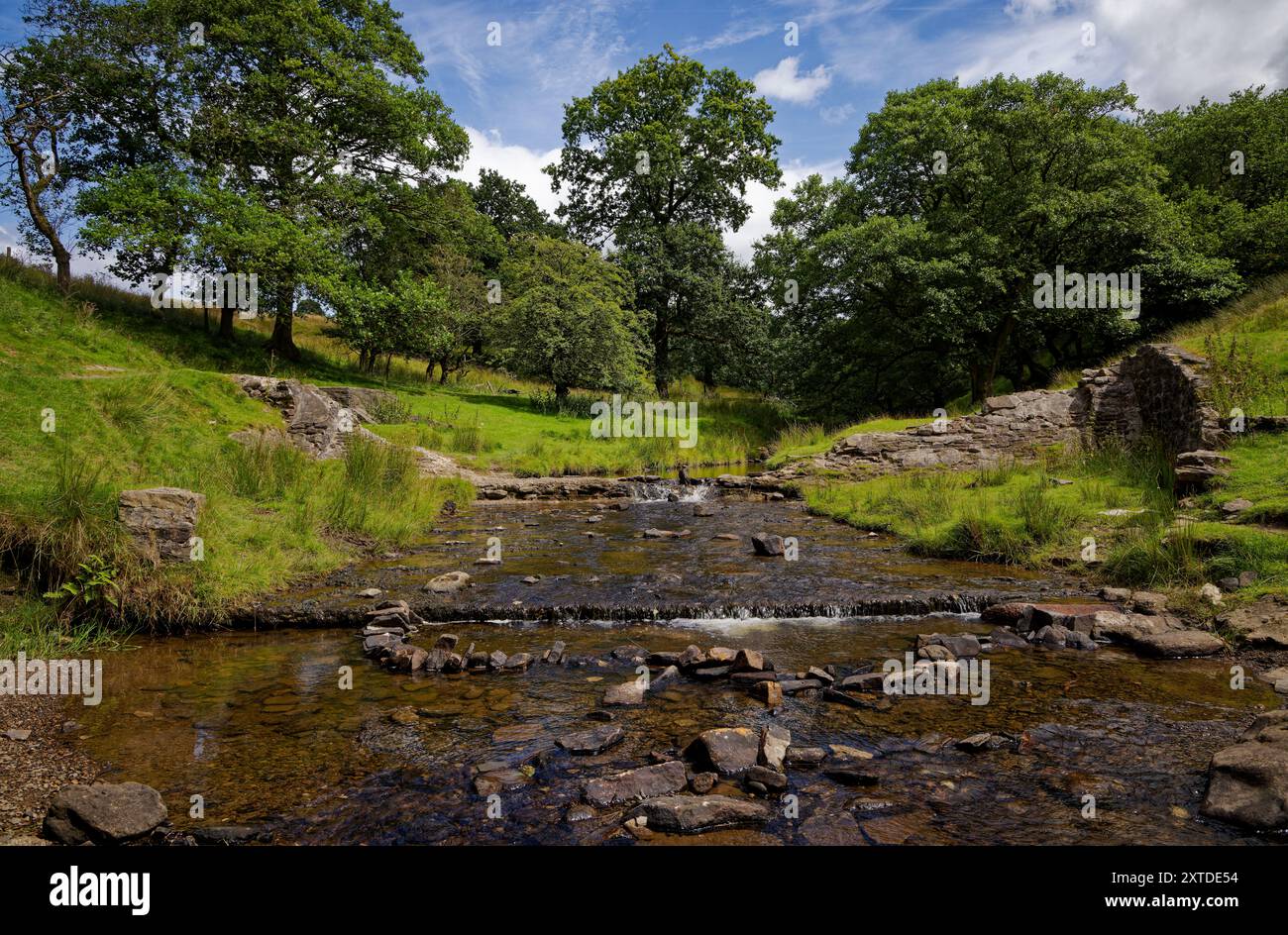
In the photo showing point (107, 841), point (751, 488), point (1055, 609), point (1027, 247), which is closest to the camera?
point (107, 841)

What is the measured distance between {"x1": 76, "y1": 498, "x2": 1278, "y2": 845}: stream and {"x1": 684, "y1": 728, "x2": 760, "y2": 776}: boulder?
189 mm

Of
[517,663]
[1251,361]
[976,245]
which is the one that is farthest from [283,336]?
[1251,361]

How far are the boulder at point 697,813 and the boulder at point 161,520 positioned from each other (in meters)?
6.58

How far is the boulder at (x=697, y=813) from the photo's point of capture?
3.58 m

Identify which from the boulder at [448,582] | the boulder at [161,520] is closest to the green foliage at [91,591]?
the boulder at [161,520]

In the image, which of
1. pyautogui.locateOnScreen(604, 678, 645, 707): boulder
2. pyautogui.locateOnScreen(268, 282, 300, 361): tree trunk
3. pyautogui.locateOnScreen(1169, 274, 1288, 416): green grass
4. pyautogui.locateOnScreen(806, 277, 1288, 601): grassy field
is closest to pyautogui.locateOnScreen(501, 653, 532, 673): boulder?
pyautogui.locateOnScreen(604, 678, 645, 707): boulder

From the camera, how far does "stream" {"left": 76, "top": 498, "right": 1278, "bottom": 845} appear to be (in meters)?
3.66

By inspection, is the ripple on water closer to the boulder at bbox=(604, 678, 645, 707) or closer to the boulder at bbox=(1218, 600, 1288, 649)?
the boulder at bbox=(604, 678, 645, 707)

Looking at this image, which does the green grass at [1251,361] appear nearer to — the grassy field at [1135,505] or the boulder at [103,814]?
the grassy field at [1135,505]

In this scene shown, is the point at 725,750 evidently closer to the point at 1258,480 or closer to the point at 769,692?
the point at 769,692

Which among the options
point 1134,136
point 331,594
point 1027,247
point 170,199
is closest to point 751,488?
point 331,594

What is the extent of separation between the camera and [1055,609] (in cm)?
760
